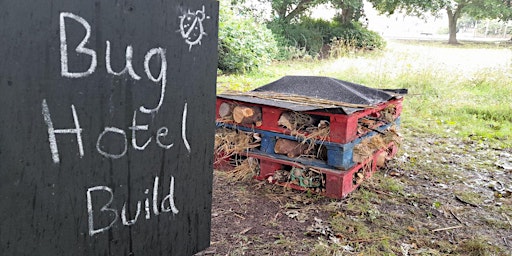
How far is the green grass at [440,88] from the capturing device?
6.35 meters

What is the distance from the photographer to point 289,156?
3670 mm

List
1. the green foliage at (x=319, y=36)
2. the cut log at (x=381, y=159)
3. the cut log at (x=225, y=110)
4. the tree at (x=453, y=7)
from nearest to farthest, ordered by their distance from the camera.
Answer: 1. the cut log at (x=225, y=110)
2. the cut log at (x=381, y=159)
3. the green foliage at (x=319, y=36)
4. the tree at (x=453, y=7)

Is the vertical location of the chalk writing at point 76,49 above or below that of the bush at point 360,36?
below

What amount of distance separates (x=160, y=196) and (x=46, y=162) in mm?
482

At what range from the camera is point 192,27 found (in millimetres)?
1606

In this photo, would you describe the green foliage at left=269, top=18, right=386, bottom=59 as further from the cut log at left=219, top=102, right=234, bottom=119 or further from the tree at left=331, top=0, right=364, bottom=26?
the cut log at left=219, top=102, right=234, bottom=119

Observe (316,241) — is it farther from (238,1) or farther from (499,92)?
(238,1)

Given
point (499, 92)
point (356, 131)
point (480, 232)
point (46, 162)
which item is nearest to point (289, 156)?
point (356, 131)

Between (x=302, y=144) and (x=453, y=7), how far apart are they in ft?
70.3

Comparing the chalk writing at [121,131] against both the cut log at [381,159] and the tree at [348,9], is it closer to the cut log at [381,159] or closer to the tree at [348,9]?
the cut log at [381,159]

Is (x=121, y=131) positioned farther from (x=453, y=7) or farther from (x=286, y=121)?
(x=453, y=7)

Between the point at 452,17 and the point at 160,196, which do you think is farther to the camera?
the point at 452,17

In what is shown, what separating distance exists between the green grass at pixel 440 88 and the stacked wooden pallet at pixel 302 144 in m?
2.35

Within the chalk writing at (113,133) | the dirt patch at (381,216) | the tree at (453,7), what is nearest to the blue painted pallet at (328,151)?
the dirt patch at (381,216)
